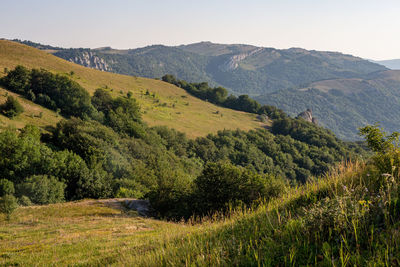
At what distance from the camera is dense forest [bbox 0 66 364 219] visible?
24.3 meters

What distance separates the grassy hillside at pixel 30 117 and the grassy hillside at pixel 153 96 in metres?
19.2

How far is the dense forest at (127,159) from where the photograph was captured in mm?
24297

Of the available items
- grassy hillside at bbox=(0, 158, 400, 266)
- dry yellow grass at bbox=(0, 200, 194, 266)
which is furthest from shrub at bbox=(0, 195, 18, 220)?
grassy hillside at bbox=(0, 158, 400, 266)

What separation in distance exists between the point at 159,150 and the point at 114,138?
13.5m

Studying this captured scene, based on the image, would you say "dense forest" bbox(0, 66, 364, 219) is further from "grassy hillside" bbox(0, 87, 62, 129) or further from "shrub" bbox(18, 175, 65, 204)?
"grassy hillside" bbox(0, 87, 62, 129)

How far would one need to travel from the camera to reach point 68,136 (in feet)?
146

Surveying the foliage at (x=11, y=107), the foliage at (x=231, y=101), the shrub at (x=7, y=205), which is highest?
the foliage at (x=231, y=101)

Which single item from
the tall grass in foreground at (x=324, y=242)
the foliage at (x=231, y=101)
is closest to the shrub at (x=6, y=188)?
the tall grass in foreground at (x=324, y=242)

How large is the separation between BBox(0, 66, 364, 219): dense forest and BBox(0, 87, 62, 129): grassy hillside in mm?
2737

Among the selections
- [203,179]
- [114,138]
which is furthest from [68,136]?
[203,179]

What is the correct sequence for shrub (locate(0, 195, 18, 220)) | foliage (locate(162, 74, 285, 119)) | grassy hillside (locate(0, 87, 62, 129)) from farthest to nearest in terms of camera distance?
foliage (locate(162, 74, 285, 119))
grassy hillside (locate(0, 87, 62, 129))
shrub (locate(0, 195, 18, 220))

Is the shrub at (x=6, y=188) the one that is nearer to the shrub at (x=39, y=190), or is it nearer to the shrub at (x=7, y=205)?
the shrub at (x=39, y=190)

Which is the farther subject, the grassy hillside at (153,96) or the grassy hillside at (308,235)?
the grassy hillside at (153,96)

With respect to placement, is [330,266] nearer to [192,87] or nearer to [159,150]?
[159,150]
